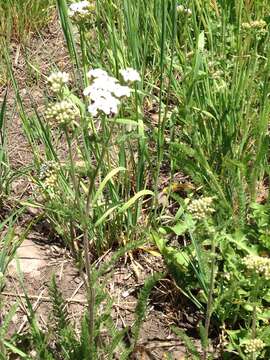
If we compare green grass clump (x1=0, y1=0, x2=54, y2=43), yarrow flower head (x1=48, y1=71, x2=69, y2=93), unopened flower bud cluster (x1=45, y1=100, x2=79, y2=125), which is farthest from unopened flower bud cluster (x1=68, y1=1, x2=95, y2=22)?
green grass clump (x1=0, y1=0, x2=54, y2=43)

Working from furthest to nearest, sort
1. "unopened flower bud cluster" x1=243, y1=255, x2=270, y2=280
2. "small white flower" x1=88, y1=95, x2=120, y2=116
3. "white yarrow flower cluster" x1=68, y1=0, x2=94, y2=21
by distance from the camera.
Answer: "white yarrow flower cluster" x1=68, y1=0, x2=94, y2=21, "unopened flower bud cluster" x1=243, y1=255, x2=270, y2=280, "small white flower" x1=88, y1=95, x2=120, y2=116

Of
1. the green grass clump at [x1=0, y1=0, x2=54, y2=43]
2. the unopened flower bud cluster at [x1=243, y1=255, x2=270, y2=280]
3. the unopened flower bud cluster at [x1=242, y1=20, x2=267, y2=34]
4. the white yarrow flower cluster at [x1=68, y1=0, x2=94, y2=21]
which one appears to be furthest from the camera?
the green grass clump at [x1=0, y1=0, x2=54, y2=43]

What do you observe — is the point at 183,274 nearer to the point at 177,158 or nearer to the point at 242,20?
the point at 177,158

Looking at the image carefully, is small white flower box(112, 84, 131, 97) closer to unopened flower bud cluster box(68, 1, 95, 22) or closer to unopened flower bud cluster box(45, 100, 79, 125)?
unopened flower bud cluster box(45, 100, 79, 125)

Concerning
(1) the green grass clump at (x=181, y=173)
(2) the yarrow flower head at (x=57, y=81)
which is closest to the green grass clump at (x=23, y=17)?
(1) the green grass clump at (x=181, y=173)

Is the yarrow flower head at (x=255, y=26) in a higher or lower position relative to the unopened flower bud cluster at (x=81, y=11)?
lower

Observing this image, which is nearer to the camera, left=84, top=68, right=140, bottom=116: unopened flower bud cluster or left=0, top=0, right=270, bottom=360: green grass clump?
left=84, top=68, right=140, bottom=116: unopened flower bud cluster

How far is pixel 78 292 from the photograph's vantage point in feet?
6.42

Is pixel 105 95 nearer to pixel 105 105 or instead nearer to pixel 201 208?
pixel 105 105

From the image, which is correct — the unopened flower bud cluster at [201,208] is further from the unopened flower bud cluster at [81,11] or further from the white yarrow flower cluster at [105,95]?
the unopened flower bud cluster at [81,11]

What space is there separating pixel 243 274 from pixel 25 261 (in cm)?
79

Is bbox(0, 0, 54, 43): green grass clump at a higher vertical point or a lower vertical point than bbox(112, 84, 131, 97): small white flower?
lower

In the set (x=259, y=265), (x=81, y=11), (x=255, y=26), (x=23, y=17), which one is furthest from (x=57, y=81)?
(x=23, y=17)

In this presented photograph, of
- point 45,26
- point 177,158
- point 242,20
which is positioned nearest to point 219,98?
point 177,158
